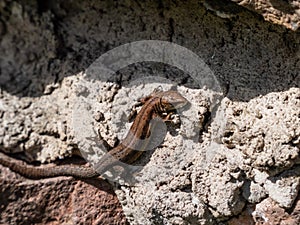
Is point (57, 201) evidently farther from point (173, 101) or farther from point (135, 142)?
point (173, 101)

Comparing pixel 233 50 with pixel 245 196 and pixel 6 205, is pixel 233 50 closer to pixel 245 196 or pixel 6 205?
pixel 245 196

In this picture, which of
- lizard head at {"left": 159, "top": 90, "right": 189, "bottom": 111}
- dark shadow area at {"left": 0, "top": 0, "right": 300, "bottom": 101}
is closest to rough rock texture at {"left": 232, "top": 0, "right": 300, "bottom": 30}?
dark shadow area at {"left": 0, "top": 0, "right": 300, "bottom": 101}

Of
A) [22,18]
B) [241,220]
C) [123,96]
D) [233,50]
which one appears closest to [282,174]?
[241,220]

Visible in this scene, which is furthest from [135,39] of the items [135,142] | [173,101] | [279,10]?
[279,10]

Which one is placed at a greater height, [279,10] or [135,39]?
[279,10]

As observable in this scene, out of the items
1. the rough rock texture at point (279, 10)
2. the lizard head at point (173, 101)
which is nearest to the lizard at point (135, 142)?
the lizard head at point (173, 101)

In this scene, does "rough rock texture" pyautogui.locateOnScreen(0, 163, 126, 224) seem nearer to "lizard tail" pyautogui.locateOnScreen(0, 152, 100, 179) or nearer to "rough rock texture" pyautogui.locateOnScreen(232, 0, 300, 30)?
"lizard tail" pyautogui.locateOnScreen(0, 152, 100, 179)
